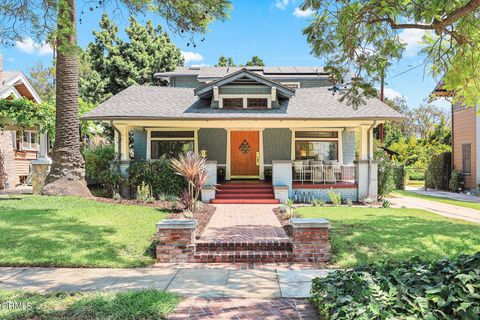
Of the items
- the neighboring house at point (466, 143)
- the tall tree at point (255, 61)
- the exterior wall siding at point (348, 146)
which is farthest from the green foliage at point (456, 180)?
the tall tree at point (255, 61)

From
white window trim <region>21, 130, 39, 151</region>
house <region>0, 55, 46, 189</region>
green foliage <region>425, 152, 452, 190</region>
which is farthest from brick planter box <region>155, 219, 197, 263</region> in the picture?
green foliage <region>425, 152, 452, 190</region>

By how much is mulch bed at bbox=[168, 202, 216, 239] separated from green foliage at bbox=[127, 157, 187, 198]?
1.78 metres

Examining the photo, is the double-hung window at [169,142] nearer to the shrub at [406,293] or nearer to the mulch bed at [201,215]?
the mulch bed at [201,215]

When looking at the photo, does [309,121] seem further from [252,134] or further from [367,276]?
[367,276]

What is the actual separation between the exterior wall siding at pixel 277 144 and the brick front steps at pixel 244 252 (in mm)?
9320

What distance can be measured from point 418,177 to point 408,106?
20.0 meters

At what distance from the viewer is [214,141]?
1647 centimetres

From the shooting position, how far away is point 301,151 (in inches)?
641

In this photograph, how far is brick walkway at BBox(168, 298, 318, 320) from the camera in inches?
167

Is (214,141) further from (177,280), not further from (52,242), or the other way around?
(177,280)

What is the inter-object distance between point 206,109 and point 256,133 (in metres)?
2.70

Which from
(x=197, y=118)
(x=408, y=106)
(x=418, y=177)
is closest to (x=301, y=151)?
(x=197, y=118)

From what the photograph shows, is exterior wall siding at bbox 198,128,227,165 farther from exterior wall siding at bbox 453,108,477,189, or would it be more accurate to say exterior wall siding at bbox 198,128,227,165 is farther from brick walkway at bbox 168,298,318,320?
exterior wall siding at bbox 453,108,477,189

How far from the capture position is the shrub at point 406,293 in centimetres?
348
